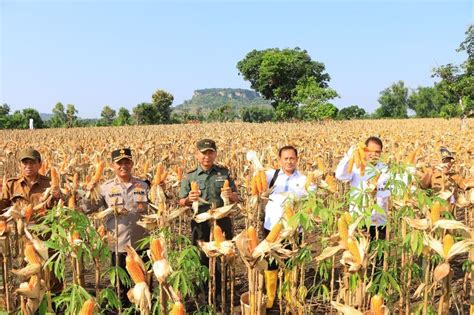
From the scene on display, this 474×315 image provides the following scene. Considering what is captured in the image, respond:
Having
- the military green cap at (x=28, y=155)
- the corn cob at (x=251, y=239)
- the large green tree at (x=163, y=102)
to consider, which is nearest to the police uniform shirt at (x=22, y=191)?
the military green cap at (x=28, y=155)

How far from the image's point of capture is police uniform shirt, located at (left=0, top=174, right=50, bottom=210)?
3912 mm

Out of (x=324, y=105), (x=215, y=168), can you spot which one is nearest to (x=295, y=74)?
(x=324, y=105)

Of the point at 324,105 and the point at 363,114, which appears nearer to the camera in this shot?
the point at 324,105

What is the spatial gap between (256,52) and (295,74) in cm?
927

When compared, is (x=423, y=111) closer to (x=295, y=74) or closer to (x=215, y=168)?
(x=295, y=74)

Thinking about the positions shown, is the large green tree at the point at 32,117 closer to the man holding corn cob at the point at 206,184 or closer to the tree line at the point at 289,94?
the tree line at the point at 289,94

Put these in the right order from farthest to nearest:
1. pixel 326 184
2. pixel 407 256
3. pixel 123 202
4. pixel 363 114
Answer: pixel 363 114 → pixel 326 184 → pixel 123 202 → pixel 407 256

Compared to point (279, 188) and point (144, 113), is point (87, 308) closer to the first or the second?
point (279, 188)

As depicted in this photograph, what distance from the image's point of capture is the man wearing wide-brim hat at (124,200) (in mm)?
4086

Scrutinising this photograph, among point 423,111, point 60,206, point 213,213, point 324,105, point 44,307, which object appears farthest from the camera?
point 423,111

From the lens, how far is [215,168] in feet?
15.4

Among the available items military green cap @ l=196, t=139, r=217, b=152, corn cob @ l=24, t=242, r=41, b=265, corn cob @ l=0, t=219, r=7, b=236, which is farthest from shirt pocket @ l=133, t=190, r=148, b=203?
corn cob @ l=24, t=242, r=41, b=265

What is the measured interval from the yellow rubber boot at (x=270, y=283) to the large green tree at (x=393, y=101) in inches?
3622

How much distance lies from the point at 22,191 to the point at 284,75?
1855 inches
